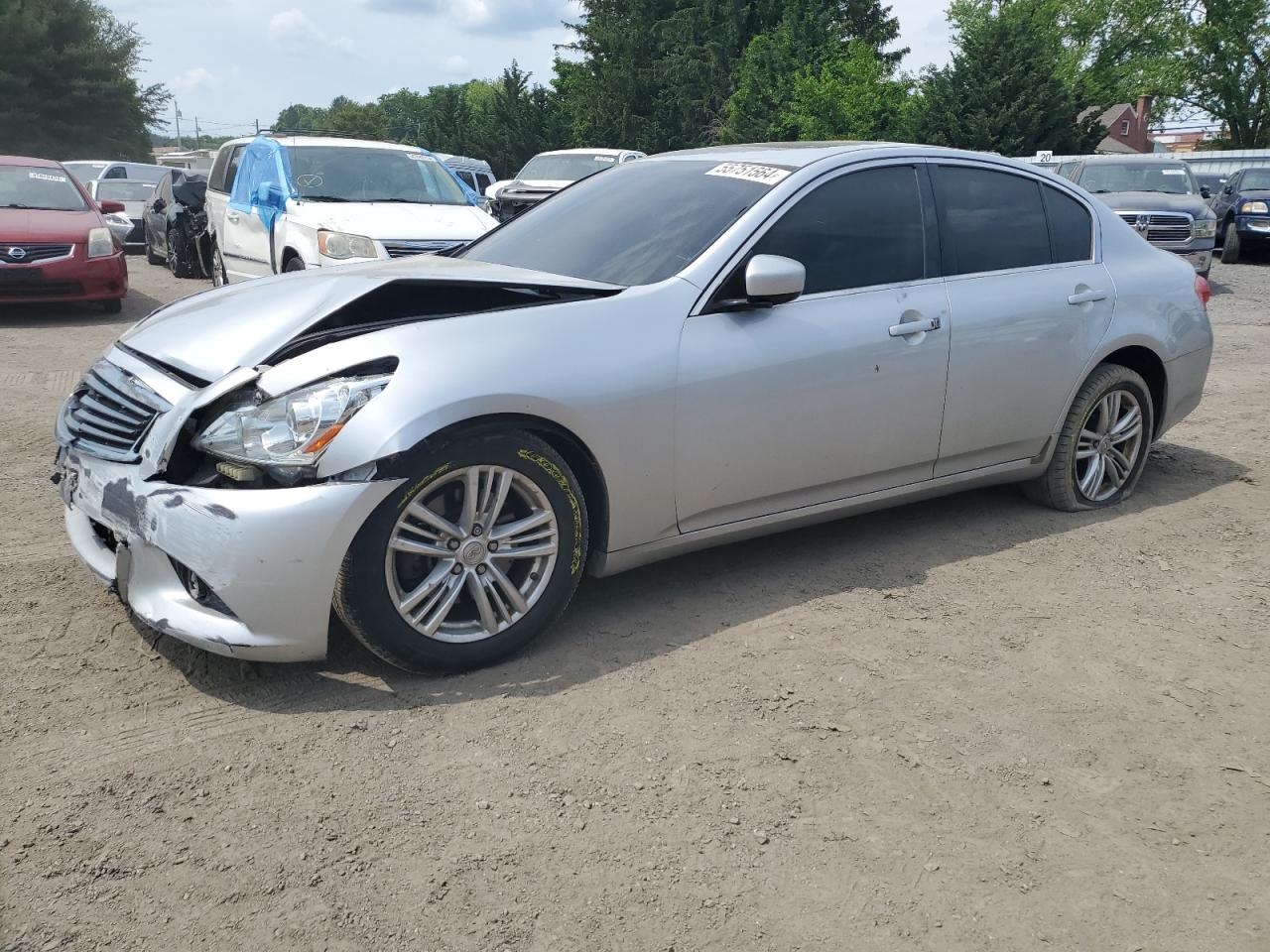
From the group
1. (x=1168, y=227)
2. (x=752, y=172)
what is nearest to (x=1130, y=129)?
(x=1168, y=227)

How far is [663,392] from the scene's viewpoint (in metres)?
3.74

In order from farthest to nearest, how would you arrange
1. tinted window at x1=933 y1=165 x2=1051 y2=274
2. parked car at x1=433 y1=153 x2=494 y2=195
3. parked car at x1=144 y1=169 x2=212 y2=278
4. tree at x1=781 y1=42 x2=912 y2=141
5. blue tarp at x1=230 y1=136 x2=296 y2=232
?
tree at x1=781 y1=42 x2=912 y2=141
parked car at x1=433 y1=153 x2=494 y2=195
parked car at x1=144 y1=169 x2=212 y2=278
blue tarp at x1=230 y1=136 x2=296 y2=232
tinted window at x1=933 y1=165 x2=1051 y2=274

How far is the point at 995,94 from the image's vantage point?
2923 centimetres

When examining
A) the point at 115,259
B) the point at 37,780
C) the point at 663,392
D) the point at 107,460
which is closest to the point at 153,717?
the point at 37,780

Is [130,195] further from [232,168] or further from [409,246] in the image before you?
[409,246]

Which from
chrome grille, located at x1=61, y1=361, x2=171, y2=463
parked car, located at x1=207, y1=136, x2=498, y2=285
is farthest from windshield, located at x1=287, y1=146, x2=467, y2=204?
chrome grille, located at x1=61, y1=361, x2=171, y2=463

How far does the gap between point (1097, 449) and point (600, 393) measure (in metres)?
2.86

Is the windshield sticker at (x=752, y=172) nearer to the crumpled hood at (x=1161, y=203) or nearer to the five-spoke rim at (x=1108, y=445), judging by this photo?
the five-spoke rim at (x=1108, y=445)

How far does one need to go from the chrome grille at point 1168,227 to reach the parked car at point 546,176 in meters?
7.40

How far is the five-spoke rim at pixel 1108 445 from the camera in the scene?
17.2ft

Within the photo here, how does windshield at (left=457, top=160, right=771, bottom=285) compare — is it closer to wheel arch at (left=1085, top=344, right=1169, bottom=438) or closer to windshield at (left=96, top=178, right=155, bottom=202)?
wheel arch at (left=1085, top=344, right=1169, bottom=438)

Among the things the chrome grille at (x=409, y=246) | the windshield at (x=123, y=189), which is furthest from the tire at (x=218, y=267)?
the windshield at (x=123, y=189)

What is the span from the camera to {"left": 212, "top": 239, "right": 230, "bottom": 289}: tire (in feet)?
36.6

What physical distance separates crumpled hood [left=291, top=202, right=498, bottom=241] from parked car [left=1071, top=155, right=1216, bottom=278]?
9.33 meters
